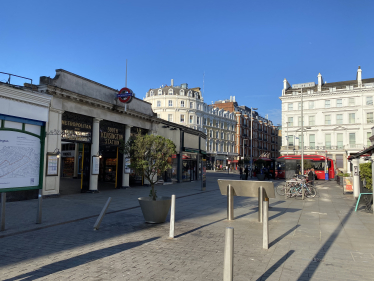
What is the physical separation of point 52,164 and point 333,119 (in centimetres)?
5558

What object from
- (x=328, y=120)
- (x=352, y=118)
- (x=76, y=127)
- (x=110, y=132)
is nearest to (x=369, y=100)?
(x=352, y=118)

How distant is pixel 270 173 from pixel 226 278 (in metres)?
35.7

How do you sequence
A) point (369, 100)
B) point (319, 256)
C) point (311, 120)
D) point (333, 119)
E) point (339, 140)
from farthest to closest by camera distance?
1. point (311, 120)
2. point (333, 119)
3. point (339, 140)
4. point (369, 100)
5. point (319, 256)

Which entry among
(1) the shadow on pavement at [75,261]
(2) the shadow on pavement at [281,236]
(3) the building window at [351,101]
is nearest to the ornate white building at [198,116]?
(3) the building window at [351,101]

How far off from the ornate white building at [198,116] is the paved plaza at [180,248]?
187 feet

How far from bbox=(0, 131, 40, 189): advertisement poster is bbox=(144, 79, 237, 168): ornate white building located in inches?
2073

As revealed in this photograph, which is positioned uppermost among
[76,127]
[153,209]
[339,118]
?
[339,118]

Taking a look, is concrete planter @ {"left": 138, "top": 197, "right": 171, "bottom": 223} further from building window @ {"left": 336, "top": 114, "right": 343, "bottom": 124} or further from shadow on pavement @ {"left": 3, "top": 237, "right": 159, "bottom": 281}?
building window @ {"left": 336, "top": 114, "right": 343, "bottom": 124}

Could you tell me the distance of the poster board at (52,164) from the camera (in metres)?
14.1

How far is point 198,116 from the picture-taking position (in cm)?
6938

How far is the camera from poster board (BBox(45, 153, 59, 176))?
1405 centimetres

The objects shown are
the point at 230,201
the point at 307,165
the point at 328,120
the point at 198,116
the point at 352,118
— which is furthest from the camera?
the point at 198,116

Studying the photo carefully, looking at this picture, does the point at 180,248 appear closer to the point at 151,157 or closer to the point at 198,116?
the point at 151,157

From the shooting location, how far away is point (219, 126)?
7594 cm
